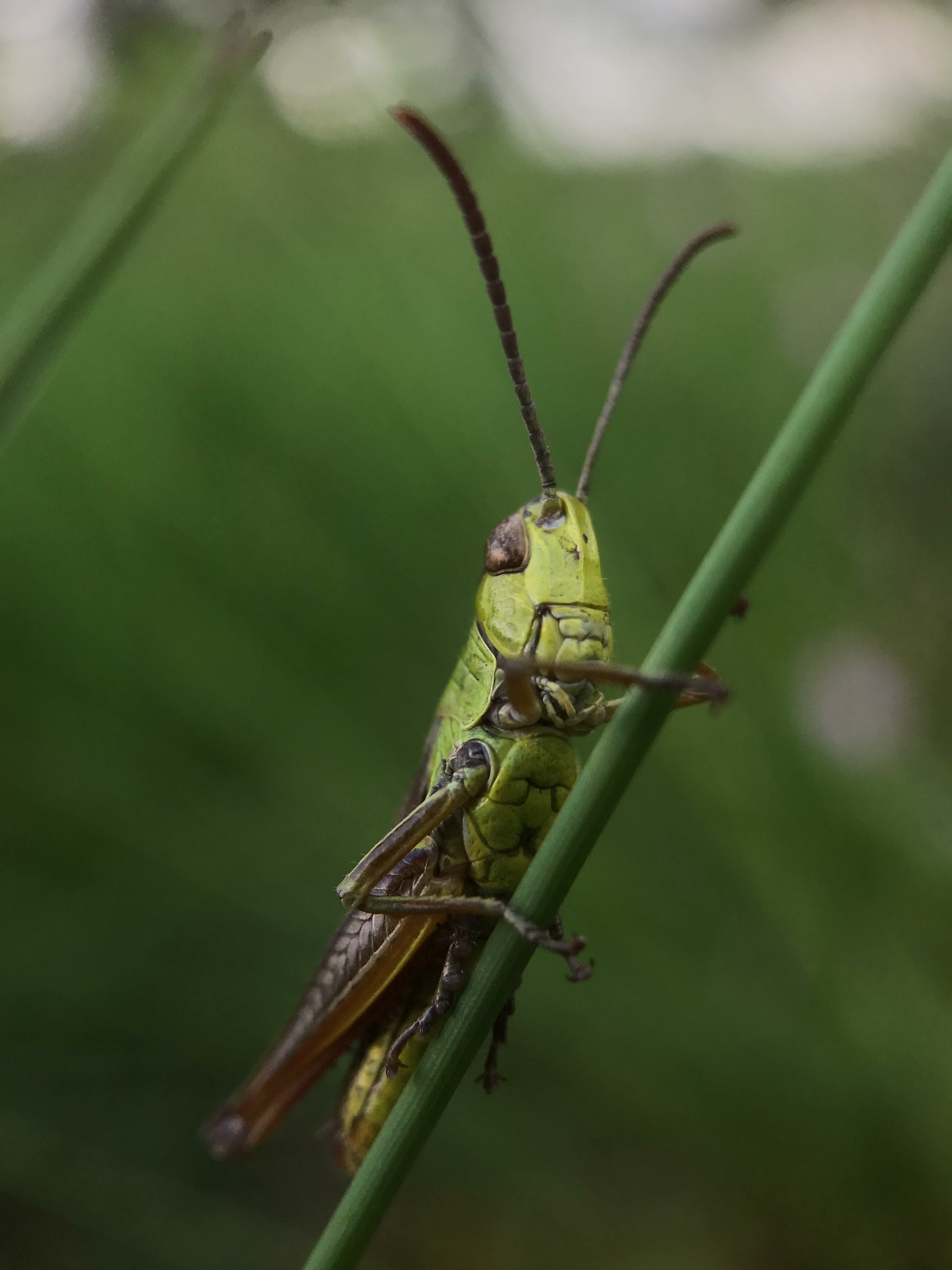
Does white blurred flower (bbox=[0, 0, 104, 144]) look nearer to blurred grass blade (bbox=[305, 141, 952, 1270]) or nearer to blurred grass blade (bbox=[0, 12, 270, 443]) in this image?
blurred grass blade (bbox=[0, 12, 270, 443])

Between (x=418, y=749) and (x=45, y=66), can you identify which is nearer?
(x=45, y=66)

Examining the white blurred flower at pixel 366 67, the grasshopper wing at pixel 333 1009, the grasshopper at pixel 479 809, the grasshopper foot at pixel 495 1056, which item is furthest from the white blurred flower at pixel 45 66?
the grasshopper foot at pixel 495 1056

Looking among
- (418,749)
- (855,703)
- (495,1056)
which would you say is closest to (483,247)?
(495,1056)

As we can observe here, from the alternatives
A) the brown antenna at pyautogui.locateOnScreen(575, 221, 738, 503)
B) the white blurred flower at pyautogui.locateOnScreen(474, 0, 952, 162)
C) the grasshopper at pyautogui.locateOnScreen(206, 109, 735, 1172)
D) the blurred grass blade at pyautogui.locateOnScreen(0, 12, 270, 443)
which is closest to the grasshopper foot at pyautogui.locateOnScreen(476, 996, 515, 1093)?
the grasshopper at pyautogui.locateOnScreen(206, 109, 735, 1172)

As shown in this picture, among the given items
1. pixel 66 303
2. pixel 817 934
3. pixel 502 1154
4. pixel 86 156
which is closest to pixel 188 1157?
pixel 502 1154

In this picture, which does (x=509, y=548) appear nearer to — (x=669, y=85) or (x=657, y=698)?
(x=657, y=698)

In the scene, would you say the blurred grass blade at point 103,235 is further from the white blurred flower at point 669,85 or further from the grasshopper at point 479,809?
the white blurred flower at point 669,85
